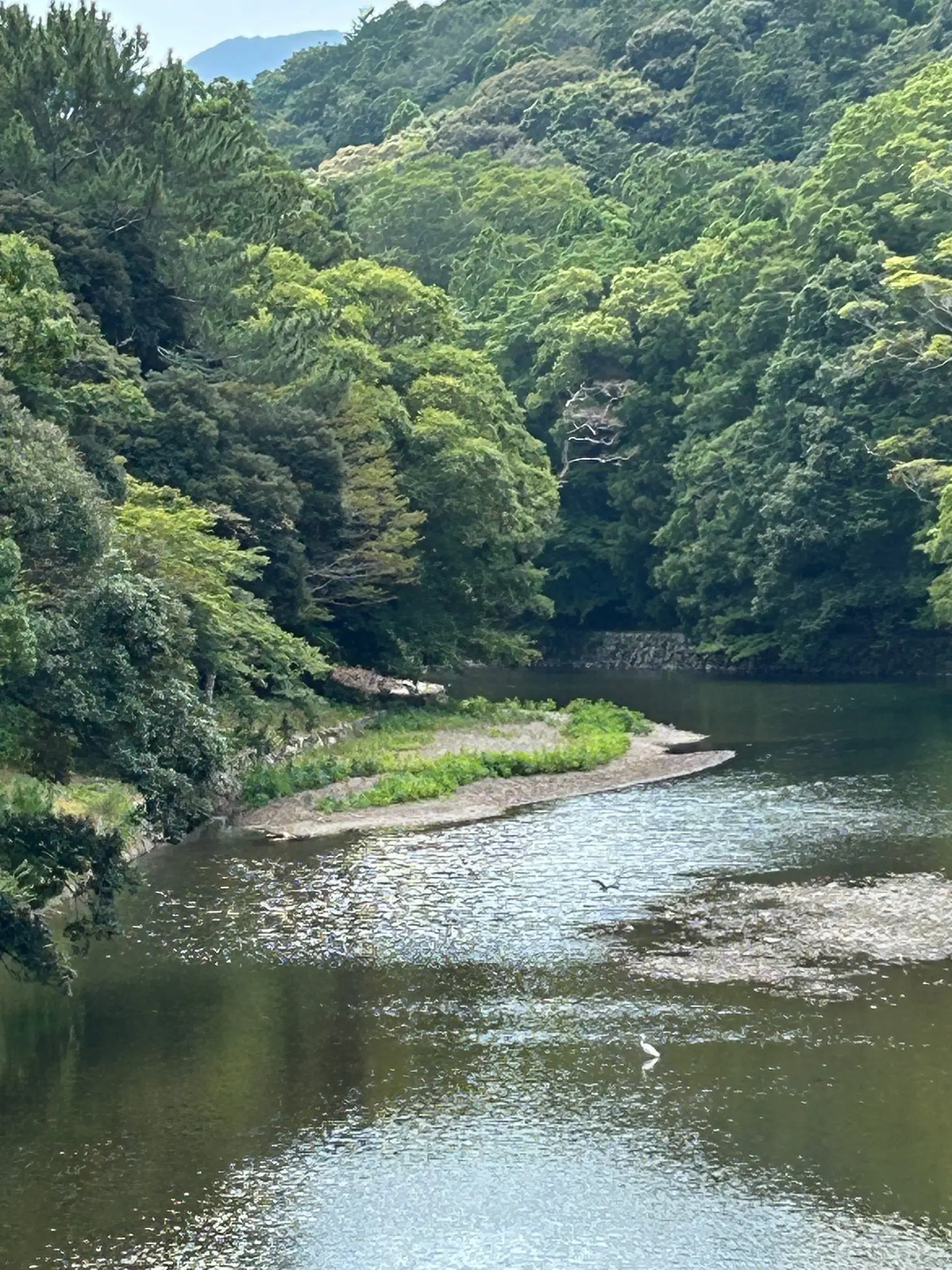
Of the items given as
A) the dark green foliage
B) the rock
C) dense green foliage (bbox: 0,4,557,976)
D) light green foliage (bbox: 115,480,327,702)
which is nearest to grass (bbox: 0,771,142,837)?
dense green foliage (bbox: 0,4,557,976)

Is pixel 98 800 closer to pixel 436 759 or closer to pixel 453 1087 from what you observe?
pixel 436 759

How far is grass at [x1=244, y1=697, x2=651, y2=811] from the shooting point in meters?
41.3

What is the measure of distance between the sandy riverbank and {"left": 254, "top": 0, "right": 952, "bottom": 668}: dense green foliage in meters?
14.2

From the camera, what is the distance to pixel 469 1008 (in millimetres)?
25016

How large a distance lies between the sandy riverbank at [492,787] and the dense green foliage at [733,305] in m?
14.2

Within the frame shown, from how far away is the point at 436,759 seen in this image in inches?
1779

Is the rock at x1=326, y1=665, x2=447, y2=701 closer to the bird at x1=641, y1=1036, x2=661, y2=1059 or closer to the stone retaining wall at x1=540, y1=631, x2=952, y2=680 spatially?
the stone retaining wall at x1=540, y1=631, x2=952, y2=680

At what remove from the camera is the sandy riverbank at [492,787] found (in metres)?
38.9

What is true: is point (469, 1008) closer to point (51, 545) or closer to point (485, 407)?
point (51, 545)

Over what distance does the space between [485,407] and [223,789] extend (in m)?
Result: 26.3

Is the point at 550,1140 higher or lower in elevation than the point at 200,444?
lower

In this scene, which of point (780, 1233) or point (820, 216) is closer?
point (780, 1233)

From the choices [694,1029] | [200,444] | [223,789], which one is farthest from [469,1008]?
[200,444]

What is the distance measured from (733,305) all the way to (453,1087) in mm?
62894
